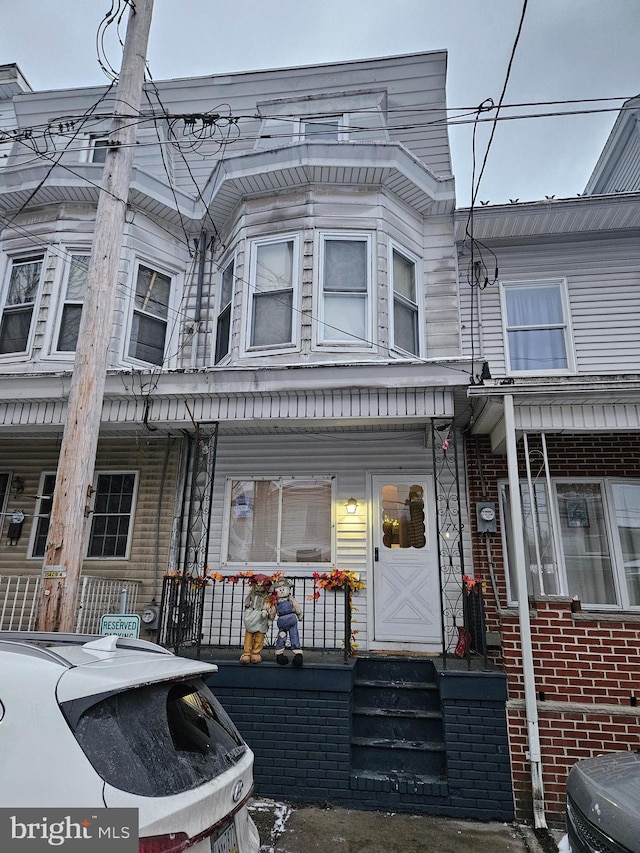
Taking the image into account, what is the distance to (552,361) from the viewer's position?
8414 mm

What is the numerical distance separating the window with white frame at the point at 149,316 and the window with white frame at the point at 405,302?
12.3ft

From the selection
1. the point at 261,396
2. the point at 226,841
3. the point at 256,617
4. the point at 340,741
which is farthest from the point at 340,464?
the point at 226,841

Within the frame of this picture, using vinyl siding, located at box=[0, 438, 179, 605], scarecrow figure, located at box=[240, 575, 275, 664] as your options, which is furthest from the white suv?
vinyl siding, located at box=[0, 438, 179, 605]

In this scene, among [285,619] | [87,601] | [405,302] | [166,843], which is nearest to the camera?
[166,843]

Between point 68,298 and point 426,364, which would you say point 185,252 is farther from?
point 426,364

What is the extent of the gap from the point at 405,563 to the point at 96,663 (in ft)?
18.6

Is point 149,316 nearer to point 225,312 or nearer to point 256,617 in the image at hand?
point 225,312

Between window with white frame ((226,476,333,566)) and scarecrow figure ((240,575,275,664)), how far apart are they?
157 centimetres

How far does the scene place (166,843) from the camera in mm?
1875

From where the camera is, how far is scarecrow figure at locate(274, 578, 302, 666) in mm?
5770

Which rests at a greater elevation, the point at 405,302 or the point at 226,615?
the point at 405,302

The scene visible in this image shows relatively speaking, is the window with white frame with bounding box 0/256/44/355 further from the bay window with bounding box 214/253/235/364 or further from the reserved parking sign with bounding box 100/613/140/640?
the reserved parking sign with bounding box 100/613/140/640

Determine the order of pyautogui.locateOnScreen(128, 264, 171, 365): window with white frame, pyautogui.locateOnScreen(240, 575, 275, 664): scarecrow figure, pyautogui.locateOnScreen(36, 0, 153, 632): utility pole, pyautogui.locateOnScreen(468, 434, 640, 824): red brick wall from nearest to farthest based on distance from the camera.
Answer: pyautogui.locateOnScreen(36, 0, 153, 632): utility pole, pyautogui.locateOnScreen(468, 434, 640, 824): red brick wall, pyautogui.locateOnScreen(240, 575, 275, 664): scarecrow figure, pyautogui.locateOnScreen(128, 264, 171, 365): window with white frame

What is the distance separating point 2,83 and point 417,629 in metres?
12.9
